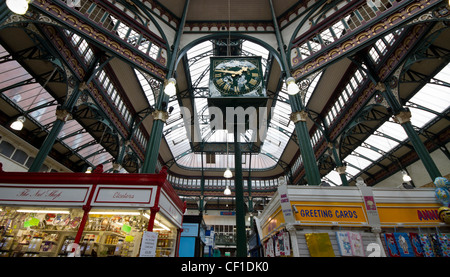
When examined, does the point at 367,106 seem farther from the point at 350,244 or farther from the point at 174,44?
the point at 174,44

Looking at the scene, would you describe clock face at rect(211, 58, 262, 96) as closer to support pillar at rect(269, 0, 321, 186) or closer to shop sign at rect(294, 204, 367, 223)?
shop sign at rect(294, 204, 367, 223)

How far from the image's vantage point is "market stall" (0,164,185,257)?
17.9 feet

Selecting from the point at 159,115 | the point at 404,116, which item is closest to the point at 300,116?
the point at 404,116

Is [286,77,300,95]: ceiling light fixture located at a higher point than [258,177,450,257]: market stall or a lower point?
higher

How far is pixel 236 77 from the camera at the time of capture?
22.0 feet

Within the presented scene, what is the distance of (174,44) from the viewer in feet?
38.9

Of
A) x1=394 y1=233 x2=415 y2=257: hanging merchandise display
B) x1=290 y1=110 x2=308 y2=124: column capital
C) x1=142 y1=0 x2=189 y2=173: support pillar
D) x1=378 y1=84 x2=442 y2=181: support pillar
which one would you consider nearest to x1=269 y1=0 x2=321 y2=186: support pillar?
x1=290 y1=110 x2=308 y2=124: column capital

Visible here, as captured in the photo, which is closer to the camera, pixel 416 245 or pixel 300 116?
pixel 416 245

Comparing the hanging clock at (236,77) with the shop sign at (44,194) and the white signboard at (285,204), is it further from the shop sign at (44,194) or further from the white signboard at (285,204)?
the shop sign at (44,194)

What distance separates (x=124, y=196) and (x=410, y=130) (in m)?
13.1

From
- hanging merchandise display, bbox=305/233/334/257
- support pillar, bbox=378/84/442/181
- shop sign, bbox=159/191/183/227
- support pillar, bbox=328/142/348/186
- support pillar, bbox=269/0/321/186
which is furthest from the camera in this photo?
support pillar, bbox=328/142/348/186

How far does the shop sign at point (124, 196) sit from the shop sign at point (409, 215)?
261 inches

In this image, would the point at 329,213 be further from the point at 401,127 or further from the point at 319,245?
the point at 401,127
